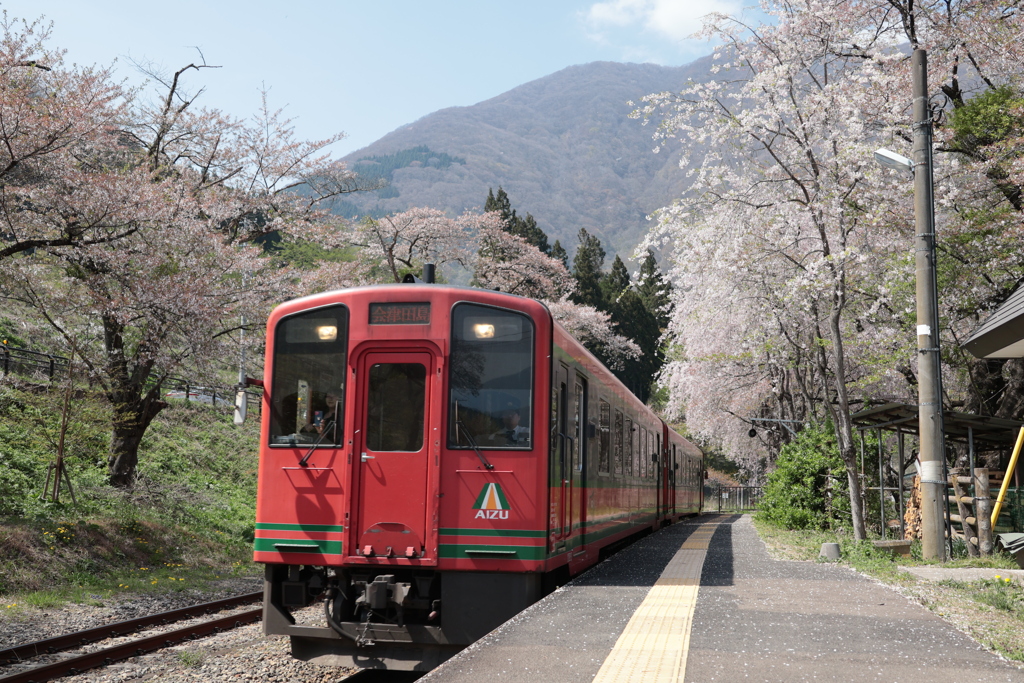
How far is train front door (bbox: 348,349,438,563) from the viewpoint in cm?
651

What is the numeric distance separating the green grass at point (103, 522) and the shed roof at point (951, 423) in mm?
10034

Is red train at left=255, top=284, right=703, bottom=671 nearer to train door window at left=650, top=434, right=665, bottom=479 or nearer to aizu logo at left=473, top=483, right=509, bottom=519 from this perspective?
aizu logo at left=473, top=483, right=509, bottom=519

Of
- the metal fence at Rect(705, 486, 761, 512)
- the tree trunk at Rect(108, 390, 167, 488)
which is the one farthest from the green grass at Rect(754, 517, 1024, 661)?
the metal fence at Rect(705, 486, 761, 512)

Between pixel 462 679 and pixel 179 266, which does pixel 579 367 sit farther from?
A: pixel 179 266

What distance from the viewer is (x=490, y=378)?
672 cm

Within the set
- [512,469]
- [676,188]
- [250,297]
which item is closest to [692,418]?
[250,297]

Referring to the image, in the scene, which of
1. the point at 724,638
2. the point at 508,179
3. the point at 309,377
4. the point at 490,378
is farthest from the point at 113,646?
the point at 508,179

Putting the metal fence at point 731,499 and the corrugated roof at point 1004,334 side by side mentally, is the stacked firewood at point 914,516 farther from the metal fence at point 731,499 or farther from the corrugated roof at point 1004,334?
the metal fence at point 731,499

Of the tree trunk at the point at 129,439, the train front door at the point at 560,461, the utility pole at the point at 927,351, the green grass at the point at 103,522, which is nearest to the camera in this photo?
the train front door at the point at 560,461

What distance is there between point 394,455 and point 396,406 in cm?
38

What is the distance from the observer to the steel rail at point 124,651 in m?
6.63

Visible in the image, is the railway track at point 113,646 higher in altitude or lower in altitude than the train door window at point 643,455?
lower

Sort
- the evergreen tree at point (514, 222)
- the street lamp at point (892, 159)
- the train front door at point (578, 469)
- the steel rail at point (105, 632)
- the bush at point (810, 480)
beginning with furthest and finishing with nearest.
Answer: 1. the evergreen tree at point (514, 222)
2. the bush at point (810, 480)
3. the street lamp at point (892, 159)
4. the train front door at point (578, 469)
5. the steel rail at point (105, 632)

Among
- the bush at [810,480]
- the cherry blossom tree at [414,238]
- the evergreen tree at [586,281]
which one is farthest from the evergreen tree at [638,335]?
the bush at [810,480]
